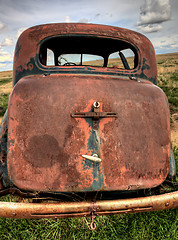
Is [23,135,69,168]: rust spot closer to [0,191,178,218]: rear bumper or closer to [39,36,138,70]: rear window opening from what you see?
[0,191,178,218]: rear bumper

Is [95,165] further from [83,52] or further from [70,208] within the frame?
[83,52]

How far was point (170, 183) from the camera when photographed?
1.75 m

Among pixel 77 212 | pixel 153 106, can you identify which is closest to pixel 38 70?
pixel 153 106

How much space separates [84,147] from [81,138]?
0.24ft

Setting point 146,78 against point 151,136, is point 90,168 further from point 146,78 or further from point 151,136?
point 146,78

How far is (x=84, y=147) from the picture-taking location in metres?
1.43

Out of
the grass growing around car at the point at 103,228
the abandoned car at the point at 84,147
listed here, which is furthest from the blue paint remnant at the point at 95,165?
the grass growing around car at the point at 103,228

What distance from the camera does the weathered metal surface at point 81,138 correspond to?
4.59ft

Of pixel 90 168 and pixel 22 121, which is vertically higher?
pixel 22 121

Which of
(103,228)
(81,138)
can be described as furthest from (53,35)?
(103,228)

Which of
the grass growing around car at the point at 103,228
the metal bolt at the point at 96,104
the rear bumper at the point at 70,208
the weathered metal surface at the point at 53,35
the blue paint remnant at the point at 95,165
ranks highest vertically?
the weathered metal surface at the point at 53,35

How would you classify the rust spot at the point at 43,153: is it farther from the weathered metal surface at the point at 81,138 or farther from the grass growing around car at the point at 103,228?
Result: the grass growing around car at the point at 103,228

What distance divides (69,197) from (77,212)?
199mm

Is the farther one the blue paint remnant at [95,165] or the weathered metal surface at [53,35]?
the weathered metal surface at [53,35]
